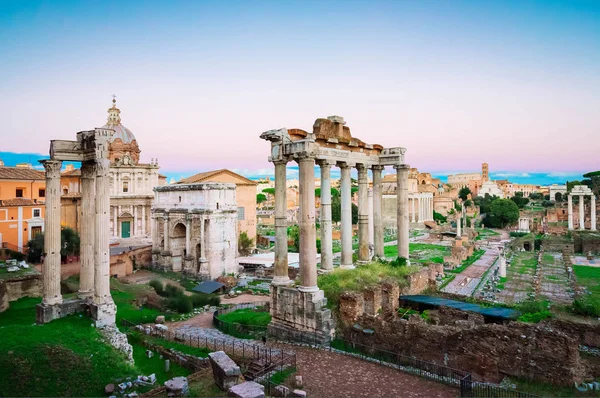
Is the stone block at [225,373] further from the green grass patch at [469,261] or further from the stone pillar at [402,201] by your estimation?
the green grass patch at [469,261]

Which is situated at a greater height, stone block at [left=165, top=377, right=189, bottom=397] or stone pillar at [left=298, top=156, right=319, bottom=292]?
stone pillar at [left=298, top=156, right=319, bottom=292]

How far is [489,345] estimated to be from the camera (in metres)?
11.2

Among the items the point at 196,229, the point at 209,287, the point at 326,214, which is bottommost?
the point at 209,287

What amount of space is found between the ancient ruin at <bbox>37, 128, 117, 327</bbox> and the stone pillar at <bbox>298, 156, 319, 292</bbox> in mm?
6780

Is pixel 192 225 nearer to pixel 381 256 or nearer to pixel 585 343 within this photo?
pixel 381 256

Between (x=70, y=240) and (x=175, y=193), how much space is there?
29.6 ft

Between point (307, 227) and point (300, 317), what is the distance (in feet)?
10.4

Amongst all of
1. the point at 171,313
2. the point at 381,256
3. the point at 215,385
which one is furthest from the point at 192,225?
the point at 215,385

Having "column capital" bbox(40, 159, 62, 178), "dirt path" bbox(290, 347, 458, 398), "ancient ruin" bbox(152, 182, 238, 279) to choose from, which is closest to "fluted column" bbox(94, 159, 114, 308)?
"column capital" bbox(40, 159, 62, 178)

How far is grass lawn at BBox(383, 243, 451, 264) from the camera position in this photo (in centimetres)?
4405

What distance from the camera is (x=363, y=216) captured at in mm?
18734

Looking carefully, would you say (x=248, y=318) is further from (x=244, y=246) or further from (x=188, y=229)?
(x=244, y=246)

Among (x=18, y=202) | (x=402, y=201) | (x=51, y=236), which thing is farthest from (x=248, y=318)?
(x=18, y=202)

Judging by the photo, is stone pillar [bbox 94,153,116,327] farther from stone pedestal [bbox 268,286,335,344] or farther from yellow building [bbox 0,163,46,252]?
yellow building [bbox 0,163,46,252]
